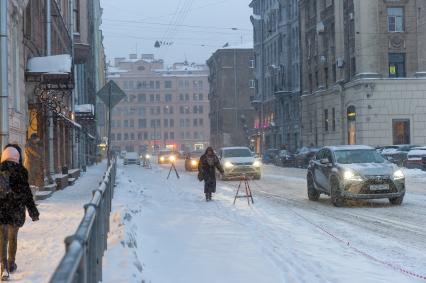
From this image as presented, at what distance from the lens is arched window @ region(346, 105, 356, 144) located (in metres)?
50.2

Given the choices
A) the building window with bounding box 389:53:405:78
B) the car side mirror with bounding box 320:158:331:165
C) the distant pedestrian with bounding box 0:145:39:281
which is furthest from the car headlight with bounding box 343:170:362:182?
the building window with bounding box 389:53:405:78

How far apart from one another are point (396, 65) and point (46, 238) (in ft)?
137

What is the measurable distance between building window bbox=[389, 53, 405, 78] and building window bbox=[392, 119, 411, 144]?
3.37 m

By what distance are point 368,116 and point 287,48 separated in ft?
80.9

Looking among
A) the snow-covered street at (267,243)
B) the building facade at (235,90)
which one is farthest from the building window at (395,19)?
the building facade at (235,90)

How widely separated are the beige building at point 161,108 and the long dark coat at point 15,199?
455 ft

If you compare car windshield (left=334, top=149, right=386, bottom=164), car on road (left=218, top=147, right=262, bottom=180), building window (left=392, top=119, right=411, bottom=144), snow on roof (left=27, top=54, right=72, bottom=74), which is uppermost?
snow on roof (left=27, top=54, right=72, bottom=74)

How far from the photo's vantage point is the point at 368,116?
48375mm

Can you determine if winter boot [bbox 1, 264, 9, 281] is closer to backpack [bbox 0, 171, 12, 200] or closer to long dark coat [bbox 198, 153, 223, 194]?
backpack [bbox 0, 171, 12, 200]

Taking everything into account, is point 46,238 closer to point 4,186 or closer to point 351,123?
point 4,186

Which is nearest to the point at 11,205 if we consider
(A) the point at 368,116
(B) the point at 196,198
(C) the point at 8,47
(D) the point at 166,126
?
(C) the point at 8,47

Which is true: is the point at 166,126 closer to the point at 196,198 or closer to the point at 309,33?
the point at 309,33

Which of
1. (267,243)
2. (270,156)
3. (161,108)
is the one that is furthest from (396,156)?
(161,108)

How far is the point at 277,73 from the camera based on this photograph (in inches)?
2975
